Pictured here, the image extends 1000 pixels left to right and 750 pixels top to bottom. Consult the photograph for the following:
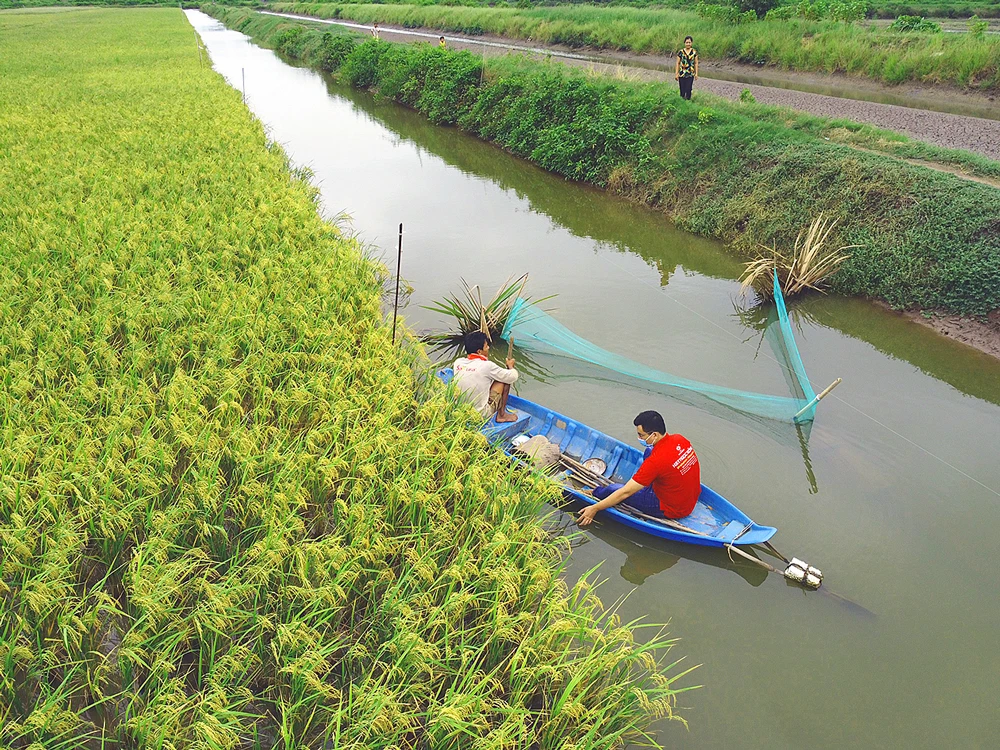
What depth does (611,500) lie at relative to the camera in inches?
165

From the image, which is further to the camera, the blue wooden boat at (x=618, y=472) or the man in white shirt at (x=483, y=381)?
the man in white shirt at (x=483, y=381)

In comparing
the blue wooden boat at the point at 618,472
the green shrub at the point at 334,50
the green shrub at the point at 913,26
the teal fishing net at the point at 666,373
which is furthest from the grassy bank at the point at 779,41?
the blue wooden boat at the point at 618,472

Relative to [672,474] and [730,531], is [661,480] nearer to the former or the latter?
[672,474]

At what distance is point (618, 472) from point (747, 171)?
6575 mm

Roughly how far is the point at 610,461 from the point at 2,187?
6727mm

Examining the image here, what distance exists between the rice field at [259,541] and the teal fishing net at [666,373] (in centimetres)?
163

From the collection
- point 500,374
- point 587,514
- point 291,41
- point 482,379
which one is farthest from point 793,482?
point 291,41

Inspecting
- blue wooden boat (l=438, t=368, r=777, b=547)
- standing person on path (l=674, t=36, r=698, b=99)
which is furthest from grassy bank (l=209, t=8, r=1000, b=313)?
blue wooden boat (l=438, t=368, r=777, b=547)

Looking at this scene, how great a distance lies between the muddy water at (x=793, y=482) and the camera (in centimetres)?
334

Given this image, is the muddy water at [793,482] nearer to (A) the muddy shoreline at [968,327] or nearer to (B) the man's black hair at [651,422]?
(A) the muddy shoreline at [968,327]

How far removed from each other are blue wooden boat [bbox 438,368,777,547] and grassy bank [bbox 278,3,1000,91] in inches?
546

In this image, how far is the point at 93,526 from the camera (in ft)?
9.90

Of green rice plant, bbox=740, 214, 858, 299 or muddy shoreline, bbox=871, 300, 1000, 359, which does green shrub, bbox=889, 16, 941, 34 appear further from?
muddy shoreline, bbox=871, 300, 1000, 359

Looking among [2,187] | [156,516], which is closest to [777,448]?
[156,516]
